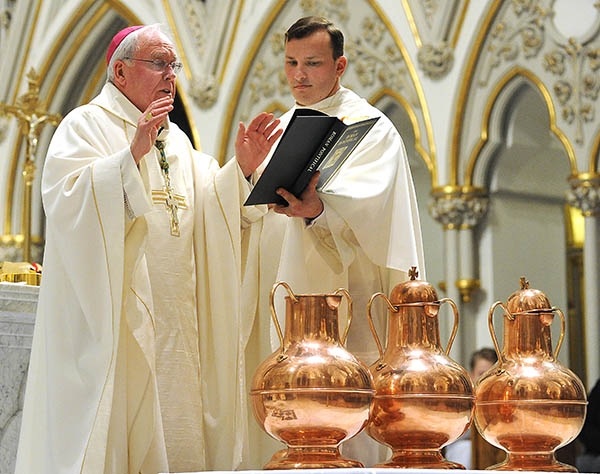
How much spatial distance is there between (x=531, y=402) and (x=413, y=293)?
0.49 metres

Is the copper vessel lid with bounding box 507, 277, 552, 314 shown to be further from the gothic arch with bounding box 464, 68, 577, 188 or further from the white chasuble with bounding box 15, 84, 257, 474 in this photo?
the gothic arch with bounding box 464, 68, 577, 188

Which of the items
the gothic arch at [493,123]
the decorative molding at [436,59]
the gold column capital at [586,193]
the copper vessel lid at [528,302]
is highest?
the decorative molding at [436,59]

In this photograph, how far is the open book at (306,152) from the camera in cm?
421

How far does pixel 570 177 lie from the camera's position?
8914 mm

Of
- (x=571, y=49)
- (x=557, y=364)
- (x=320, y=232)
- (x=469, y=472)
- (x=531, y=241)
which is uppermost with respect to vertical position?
(x=571, y=49)

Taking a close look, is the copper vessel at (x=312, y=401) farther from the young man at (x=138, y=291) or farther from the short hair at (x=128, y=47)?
the short hair at (x=128, y=47)

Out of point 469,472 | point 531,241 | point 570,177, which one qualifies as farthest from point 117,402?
point 531,241

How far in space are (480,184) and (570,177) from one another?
82 centimetres

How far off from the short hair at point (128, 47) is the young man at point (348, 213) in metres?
0.55

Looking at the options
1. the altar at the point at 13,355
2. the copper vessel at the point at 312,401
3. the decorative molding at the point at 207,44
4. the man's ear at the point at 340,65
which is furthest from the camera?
the decorative molding at the point at 207,44

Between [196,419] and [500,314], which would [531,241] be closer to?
[500,314]

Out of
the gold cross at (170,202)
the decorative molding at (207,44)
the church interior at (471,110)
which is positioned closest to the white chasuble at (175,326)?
the gold cross at (170,202)

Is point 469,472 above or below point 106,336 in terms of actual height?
below

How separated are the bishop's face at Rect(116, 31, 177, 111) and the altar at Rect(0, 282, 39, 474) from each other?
46.2 inches
